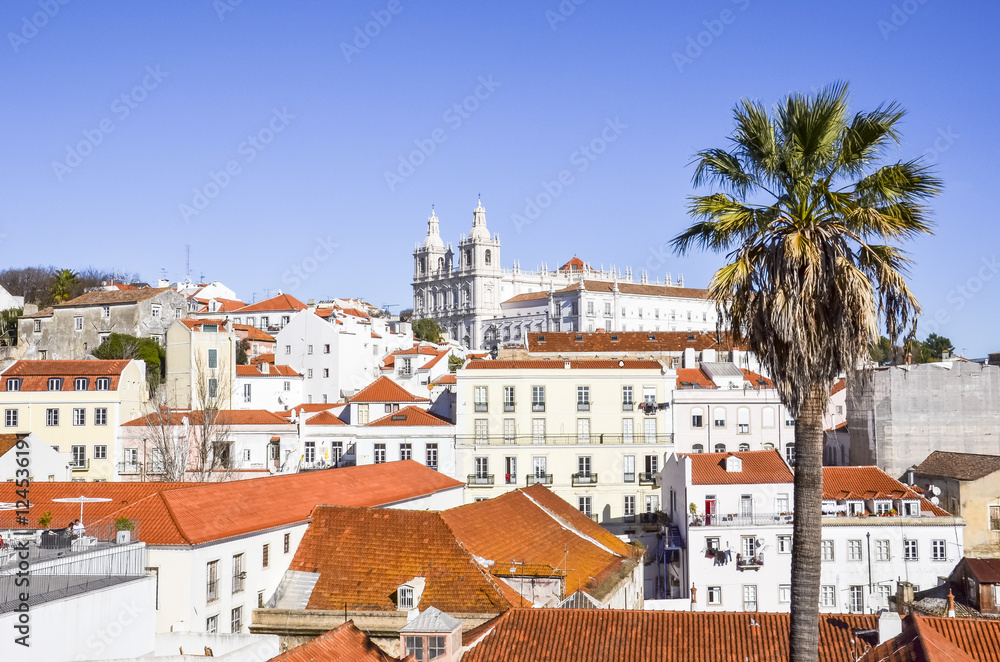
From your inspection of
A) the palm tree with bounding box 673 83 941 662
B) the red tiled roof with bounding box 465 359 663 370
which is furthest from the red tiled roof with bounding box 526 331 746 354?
the palm tree with bounding box 673 83 941 662

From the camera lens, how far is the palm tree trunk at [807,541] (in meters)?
12.8

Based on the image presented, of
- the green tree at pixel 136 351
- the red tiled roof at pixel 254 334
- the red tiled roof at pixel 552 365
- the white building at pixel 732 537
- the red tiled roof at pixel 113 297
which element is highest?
the red tiled roof at pixel 113 297

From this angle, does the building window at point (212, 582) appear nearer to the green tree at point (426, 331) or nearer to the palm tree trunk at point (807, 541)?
the palm tree trunk at point (807, 541)

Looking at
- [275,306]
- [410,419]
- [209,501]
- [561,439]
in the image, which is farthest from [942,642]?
[275,306]

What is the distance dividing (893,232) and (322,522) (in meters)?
20.3

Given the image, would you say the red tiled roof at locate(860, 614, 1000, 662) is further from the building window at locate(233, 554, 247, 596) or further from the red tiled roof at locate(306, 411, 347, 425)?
the red tiled roof at locate(306, 411, 347, 425)

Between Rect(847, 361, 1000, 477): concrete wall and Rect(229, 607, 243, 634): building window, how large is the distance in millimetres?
37789

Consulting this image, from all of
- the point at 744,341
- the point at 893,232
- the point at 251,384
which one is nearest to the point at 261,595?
the point at 744,341

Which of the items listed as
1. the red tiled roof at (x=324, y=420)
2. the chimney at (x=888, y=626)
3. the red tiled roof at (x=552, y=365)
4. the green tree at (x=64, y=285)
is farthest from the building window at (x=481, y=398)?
the green tree at (x=64, y=285)

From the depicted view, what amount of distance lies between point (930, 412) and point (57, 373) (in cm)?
4747

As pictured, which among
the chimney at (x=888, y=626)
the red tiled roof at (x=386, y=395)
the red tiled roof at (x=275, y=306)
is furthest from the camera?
the red tiled roof at (x=275, y=306)

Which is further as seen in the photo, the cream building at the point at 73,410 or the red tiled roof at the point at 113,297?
the red tiled roof at the point at 113,297

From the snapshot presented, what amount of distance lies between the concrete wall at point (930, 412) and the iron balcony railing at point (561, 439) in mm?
11152

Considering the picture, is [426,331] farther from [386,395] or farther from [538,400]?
[538,400]
